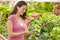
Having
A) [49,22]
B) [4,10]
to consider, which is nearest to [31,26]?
[49,22]

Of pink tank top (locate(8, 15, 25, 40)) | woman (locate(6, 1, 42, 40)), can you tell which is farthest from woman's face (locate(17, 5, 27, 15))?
pink tank top (locate(8, 15, 25, 40))

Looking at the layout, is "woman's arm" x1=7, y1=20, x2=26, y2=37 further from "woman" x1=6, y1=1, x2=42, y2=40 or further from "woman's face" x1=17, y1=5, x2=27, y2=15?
"woman's face" x1=17, y1=5, x2=27, y2=15

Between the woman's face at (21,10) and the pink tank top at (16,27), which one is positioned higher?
the woman's face at (21,10)

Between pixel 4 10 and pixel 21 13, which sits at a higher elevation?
pixel 21 13

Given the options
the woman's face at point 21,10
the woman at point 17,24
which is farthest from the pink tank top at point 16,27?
the woman's face at point 21,10

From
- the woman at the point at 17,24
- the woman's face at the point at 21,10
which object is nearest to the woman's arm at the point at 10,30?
the woman at the point at 17,24

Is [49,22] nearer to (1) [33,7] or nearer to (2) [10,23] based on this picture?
(2) [10,23]

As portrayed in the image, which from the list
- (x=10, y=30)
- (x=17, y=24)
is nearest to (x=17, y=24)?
(x=17, y=24)

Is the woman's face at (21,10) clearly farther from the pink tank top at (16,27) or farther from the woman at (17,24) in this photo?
the pink tank top at (16,27)

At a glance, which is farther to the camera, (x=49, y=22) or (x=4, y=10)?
(x=4, y=10)

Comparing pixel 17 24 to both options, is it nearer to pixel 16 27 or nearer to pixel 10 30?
pixel 16 27

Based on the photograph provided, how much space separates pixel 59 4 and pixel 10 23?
4470mm

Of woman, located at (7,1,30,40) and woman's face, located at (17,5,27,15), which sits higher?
woman's face, located at (17,5,27,15)

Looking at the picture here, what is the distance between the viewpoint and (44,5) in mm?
10781
